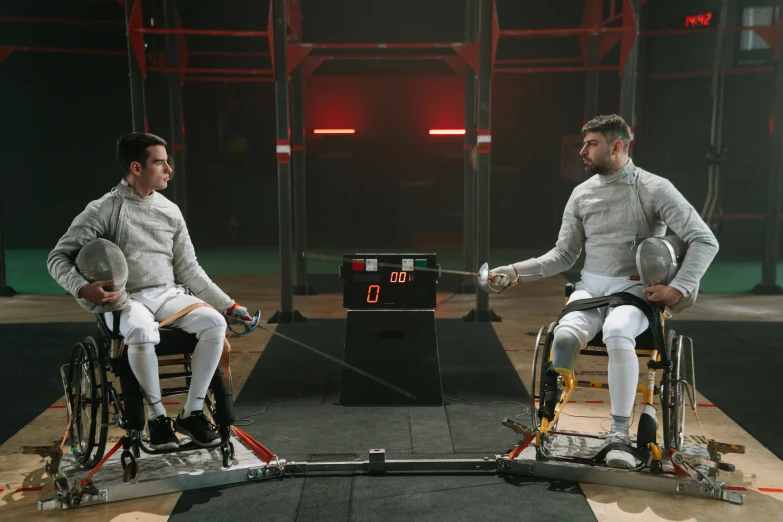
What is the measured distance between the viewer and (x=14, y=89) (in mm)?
12609

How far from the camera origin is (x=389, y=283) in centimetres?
472

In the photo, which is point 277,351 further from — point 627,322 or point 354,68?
point 354,68

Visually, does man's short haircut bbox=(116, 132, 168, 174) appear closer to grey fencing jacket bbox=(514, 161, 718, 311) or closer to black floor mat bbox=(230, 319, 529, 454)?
black floor mat bbox=(230, 319, 529, 454)

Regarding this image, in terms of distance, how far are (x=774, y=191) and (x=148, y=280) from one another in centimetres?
706

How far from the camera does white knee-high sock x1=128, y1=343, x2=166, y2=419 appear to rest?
3.17 meters

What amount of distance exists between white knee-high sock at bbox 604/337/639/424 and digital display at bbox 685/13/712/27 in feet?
25.7

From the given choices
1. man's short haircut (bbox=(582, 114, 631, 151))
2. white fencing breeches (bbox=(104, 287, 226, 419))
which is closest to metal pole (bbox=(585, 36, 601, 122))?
man's short haircut (bbox=(582, 114, 631, 151))

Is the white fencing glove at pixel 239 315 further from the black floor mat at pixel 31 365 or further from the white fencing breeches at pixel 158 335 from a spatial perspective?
the black floor mat at pixel 31 365

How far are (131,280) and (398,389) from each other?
5.78 feet

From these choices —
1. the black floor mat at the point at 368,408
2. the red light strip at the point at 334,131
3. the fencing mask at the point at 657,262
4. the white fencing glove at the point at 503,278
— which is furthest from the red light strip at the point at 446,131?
the fencing mask at the point at 657,262

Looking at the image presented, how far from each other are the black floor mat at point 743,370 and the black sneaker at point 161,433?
2.73m

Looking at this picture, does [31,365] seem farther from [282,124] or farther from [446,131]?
[446,131]

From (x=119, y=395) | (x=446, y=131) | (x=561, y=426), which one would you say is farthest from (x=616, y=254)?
(x=446, y=131)

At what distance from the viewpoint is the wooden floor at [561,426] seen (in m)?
3.05
